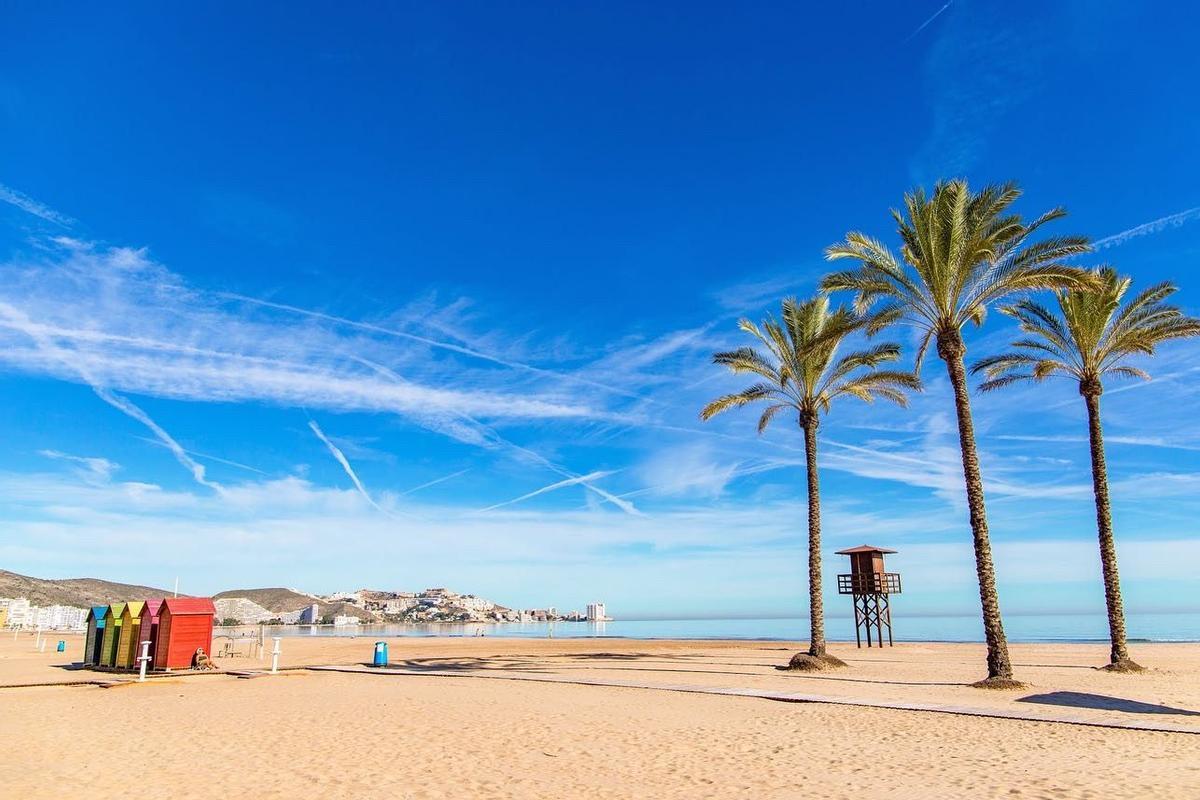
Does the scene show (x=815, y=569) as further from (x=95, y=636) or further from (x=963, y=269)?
(x=95, y=636)

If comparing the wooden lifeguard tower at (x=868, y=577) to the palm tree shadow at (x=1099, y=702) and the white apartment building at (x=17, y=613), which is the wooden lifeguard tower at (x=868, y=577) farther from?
the white apartment building at (x=17, y=613)

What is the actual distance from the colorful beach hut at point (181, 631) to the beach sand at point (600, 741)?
4.12 m

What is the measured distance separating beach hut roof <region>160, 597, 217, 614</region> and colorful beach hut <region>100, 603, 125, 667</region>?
2.61 m

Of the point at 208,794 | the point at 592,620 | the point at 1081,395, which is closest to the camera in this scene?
the point at 208,794

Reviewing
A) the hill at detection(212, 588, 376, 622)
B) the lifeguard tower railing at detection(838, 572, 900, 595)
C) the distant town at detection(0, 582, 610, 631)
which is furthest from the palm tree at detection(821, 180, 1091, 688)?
the hill at detection(212, 588, 376, 622)

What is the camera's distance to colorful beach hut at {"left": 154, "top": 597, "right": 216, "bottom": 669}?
80.6 ft

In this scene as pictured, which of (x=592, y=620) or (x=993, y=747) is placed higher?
(x=993, y=747)

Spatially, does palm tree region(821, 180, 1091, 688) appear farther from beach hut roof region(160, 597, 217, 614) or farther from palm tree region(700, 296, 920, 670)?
beach hut roof region(160, 597, 217, 614)

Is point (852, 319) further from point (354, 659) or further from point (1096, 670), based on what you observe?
point (354, 659)

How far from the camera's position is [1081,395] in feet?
79.9

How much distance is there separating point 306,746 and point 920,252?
1865 cm

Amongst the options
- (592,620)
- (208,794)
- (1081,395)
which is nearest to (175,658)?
(208,794)

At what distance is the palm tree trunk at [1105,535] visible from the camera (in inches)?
867

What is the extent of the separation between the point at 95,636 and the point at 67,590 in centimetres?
15544
